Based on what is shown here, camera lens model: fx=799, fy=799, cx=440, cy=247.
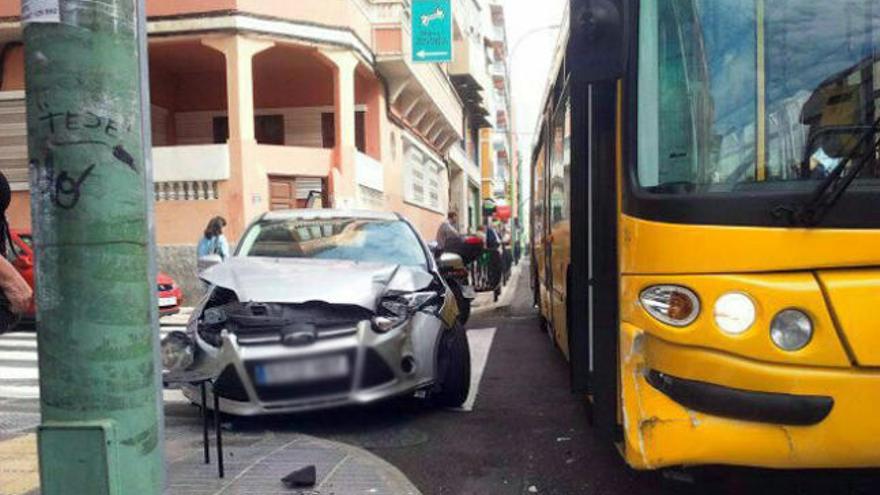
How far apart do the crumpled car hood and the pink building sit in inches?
403

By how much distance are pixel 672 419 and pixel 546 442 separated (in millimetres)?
2125

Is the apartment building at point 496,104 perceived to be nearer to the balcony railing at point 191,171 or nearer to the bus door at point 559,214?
the balcony railing at point 191,171

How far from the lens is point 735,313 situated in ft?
9.55

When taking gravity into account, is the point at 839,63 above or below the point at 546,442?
above

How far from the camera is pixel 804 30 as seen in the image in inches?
121

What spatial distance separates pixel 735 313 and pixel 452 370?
3026 millimetres

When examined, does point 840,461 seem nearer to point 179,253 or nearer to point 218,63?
point 179,253

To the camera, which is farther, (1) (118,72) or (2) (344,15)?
(2) (344,15)

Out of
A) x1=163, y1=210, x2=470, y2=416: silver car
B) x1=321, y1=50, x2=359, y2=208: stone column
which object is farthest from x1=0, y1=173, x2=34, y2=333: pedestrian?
x1=321, y1=50, x2=359, y2=208: stone column

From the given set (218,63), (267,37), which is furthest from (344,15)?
(218,63)

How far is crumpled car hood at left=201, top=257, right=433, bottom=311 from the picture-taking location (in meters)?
5.12

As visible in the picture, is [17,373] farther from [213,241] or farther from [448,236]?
[448,236]

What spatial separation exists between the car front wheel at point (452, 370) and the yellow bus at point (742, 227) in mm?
2187

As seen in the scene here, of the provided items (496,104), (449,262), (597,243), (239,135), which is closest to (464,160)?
(496,104)
